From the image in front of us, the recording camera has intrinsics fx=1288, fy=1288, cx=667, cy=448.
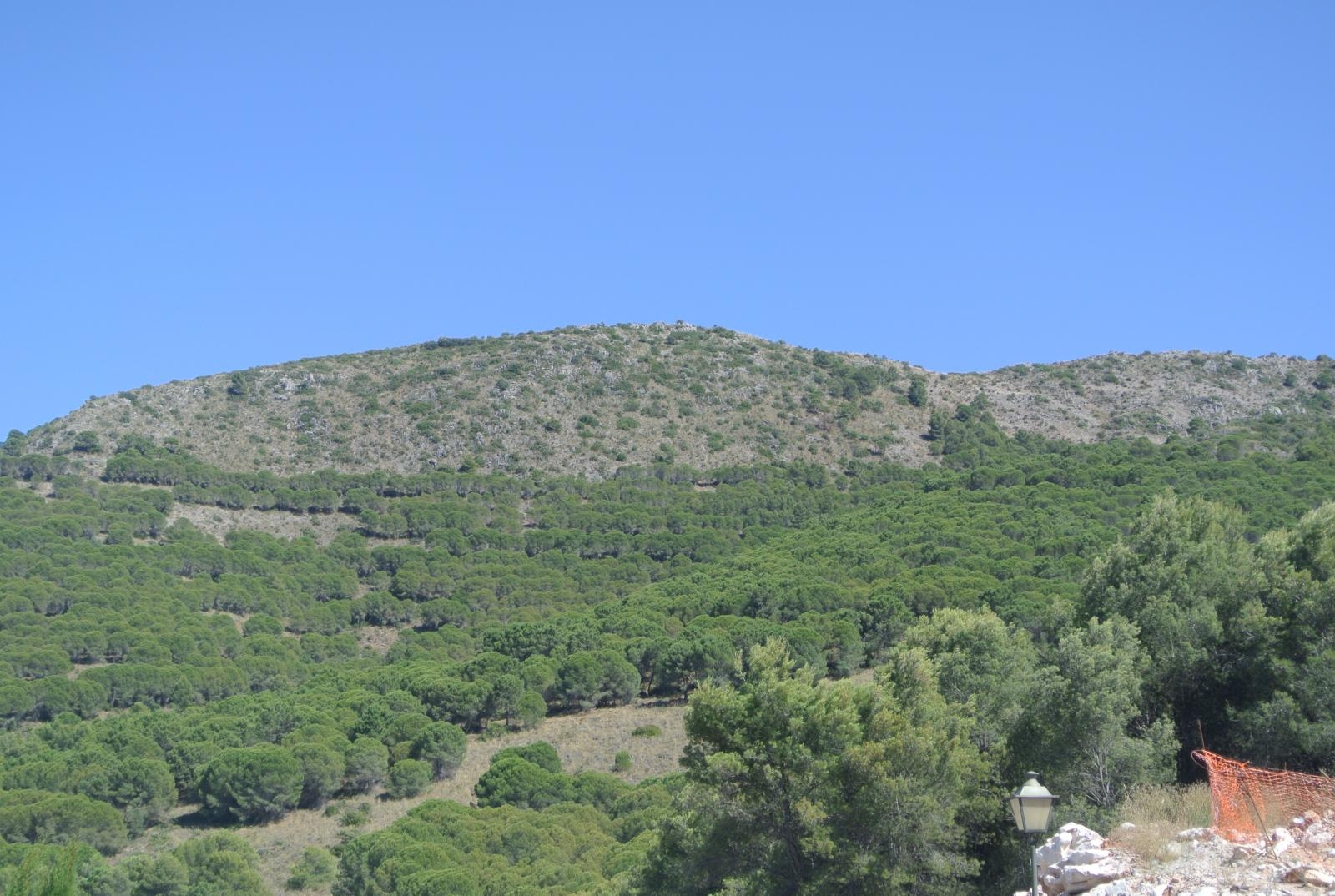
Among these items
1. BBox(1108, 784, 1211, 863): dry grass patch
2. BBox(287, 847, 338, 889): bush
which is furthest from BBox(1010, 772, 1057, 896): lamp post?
BBox(287, 847, 338, 889): bush

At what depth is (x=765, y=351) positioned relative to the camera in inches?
4343

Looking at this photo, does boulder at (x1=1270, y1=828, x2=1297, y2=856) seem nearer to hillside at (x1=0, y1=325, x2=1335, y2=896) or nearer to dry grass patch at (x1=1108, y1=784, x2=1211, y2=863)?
dry grass patch at (x1=1108, y1=784, x2=1211, y2=863)

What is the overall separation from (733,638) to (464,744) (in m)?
11.3

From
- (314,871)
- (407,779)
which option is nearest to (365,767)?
(407,779)

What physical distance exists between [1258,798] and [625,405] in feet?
284

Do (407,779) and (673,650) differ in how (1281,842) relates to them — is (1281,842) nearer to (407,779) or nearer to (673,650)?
(407,779)

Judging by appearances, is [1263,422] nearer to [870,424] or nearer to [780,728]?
[870,424]

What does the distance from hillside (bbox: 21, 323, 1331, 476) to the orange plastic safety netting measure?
77.0 metres

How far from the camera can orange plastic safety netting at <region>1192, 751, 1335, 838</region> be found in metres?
11.6

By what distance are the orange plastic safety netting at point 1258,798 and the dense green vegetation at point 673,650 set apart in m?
2.12

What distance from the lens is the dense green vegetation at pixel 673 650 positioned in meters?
16.3

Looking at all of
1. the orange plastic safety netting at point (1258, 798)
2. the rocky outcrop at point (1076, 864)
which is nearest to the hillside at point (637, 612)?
the orange plastic safety netting at point (1258, 798)

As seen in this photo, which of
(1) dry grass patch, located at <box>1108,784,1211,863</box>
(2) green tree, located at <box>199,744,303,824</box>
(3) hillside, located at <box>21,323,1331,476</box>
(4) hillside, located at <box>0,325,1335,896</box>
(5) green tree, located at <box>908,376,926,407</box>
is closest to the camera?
(1) dry grass patch, located at <box>1108,784,1211,863</box>

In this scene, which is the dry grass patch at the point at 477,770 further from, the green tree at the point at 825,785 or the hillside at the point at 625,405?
the hillside at the point at 625,405
